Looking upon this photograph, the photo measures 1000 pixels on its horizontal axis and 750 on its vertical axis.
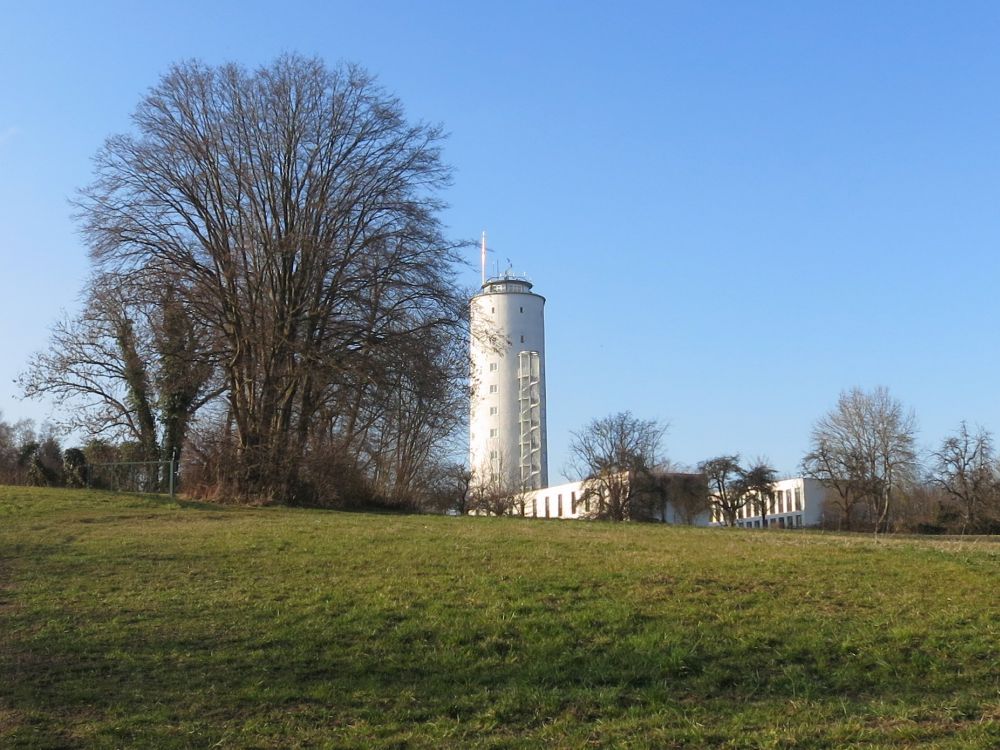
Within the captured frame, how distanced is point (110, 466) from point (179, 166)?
998cm

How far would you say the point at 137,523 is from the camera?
2245cm

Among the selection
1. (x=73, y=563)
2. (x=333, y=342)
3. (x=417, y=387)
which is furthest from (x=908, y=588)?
(x=333, y=342)

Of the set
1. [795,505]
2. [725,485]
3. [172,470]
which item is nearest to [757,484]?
[725,485]

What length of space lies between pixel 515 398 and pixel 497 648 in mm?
70628

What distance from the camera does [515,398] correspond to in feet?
267

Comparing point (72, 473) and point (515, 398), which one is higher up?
point (515, 398)

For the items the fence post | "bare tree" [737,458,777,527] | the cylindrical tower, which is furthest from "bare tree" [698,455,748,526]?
the fence post

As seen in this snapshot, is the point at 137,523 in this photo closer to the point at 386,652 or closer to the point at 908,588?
the point at 386,652

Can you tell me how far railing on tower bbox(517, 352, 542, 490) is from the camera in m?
80.8

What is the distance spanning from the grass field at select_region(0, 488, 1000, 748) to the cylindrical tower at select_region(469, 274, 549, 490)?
63.5 metres

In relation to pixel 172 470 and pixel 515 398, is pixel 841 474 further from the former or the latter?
pixel 172 470

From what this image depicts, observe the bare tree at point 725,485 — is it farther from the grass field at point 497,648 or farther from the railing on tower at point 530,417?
the grass field at point 497,648

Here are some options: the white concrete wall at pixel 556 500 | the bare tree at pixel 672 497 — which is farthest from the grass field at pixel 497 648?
the white concrete wall at pixel 556 500

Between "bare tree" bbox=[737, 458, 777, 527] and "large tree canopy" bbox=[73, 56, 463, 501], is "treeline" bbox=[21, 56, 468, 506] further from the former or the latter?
"bare tree" bbox=[737, 458, 777, 527]
